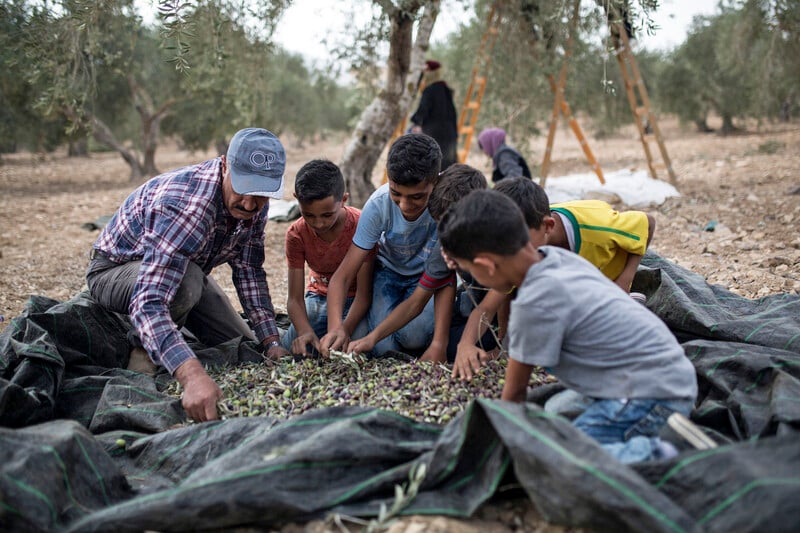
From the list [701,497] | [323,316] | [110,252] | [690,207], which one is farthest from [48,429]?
[690,207]

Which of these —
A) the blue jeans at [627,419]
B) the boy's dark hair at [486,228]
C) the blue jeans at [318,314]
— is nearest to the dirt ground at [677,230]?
the blue jeans at [627,419]

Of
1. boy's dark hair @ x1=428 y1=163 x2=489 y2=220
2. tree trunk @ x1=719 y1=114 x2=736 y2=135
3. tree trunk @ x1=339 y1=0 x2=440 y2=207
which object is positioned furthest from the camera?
tree trunk @ x1=719 y1=114 x2=736 y2=135

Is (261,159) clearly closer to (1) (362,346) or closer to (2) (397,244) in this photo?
(2) (397,244)

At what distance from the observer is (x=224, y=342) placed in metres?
3.60

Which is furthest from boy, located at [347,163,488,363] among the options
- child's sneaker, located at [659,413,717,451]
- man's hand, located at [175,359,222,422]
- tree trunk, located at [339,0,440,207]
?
tree trunk, located at [339,0,440,207]

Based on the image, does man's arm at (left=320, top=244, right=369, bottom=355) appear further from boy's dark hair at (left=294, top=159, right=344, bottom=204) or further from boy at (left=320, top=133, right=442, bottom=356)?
boy's dark hair at (left=294, top=159, right=344, bottom=204)

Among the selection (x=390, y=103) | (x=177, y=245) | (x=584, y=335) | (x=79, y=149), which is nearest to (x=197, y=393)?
(x=177, y=245)

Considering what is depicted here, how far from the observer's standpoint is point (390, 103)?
7238 mm

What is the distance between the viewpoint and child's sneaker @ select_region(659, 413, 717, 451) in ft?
6.16

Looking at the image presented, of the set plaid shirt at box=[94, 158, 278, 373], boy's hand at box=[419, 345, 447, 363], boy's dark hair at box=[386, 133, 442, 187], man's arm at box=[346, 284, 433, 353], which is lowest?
boy's hand at box=[419, 345, 447, 363]

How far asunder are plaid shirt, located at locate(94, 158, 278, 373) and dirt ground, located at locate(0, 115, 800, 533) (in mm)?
1275

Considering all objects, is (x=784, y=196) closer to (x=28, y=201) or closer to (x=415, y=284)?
(x=415, y=284)

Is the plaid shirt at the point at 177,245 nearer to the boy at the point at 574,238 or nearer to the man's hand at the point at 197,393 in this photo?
the man's hand at the point at 197,393

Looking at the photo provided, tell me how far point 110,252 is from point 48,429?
142 centimetres
